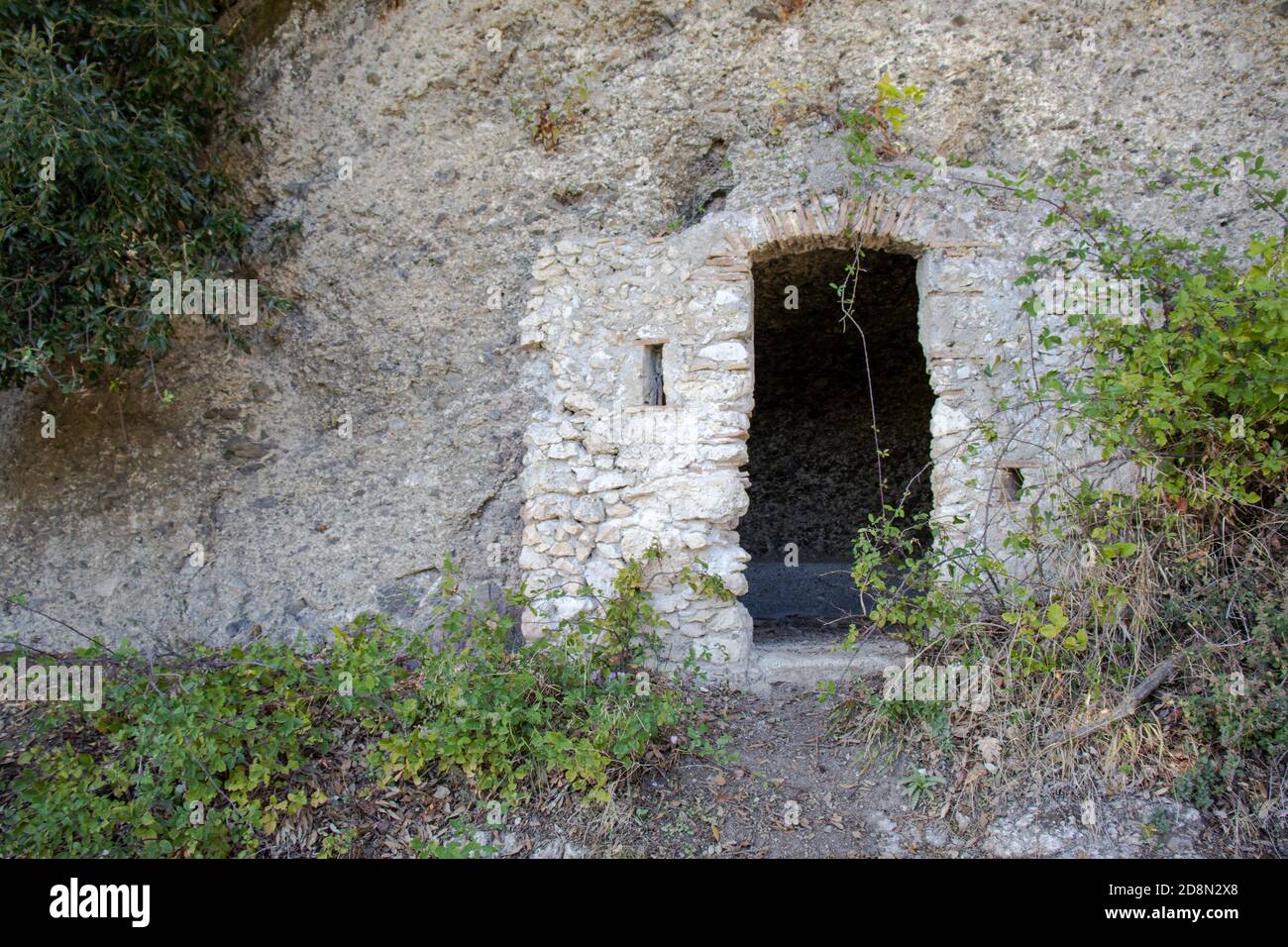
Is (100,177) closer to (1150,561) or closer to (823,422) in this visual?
(1150,561)

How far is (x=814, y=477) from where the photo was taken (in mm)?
9117

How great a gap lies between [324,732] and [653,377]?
237 centimetres

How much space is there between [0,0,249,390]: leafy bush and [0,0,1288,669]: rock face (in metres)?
0.44

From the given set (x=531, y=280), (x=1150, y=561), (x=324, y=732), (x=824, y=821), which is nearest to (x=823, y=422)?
(x=531, y=280)

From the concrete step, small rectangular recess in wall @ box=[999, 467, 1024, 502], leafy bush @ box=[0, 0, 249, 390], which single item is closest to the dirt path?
the concrete step

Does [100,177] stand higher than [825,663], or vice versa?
[100,177]

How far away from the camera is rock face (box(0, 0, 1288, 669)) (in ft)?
14.7

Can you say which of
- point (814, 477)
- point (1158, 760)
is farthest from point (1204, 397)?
point (814, 477)

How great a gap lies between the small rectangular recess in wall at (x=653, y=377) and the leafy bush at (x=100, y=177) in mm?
2390

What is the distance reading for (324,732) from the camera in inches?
153

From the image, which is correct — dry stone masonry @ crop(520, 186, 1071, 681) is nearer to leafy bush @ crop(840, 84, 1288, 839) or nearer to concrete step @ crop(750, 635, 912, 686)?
concrete step @ crop(750, 635, 912, 686)

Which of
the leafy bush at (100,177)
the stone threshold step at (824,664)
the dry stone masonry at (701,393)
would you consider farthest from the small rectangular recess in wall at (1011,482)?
the leafy bush at (100,177)
